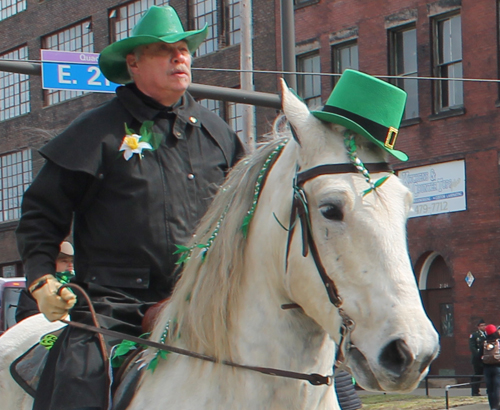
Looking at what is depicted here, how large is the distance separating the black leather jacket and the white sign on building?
20.6 metres

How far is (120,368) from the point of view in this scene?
11.6 feet

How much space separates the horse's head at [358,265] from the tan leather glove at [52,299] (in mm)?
900

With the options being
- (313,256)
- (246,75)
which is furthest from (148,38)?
(246,75)

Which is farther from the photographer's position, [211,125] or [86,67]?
[86,67]

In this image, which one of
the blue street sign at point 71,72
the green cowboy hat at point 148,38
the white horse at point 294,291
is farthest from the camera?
the blue street sign at point 71,72

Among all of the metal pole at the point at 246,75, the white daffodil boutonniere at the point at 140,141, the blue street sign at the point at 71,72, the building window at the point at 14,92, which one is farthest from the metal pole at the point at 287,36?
the building window at the point at 14,92

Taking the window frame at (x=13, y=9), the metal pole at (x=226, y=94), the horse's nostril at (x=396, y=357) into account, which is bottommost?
the horse's nostril at (x=396, y=357)

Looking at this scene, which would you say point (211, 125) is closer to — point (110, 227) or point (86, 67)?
point (110, 227)

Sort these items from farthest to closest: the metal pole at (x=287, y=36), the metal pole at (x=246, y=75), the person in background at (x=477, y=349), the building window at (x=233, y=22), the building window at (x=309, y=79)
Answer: the building window at (x=233, y=22) → the building window at (x=309, y=79) → the person in background at (x=477, y=349) → the metal pole at (x=246, y=75) → the metal pole at (x=287, y=36)

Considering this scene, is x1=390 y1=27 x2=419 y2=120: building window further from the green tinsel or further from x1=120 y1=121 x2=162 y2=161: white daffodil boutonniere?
the green tinsel

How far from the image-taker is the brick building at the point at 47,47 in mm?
30922

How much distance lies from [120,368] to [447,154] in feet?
72.3

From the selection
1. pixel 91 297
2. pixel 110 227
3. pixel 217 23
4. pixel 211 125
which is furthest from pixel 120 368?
pixel 217 23

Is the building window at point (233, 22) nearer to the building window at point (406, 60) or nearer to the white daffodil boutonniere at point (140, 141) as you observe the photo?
the building window at point (406, 60)
